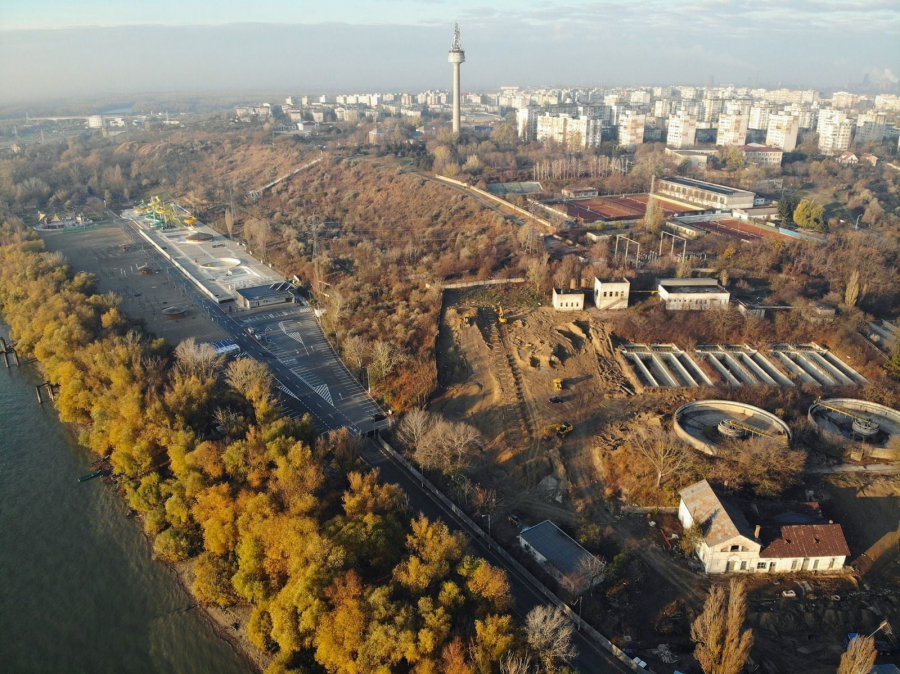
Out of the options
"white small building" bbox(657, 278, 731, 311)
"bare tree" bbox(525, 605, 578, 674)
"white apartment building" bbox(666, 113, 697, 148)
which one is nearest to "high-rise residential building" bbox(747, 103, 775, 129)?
"white apartment building" bbox(666, 113, 697, 148)

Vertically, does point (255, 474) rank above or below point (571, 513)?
above

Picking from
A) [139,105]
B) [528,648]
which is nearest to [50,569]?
[528,648]

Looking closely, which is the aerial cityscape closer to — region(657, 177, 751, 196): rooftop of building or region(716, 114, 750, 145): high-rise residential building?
region(657, 177, 751, 196): rooftop of building

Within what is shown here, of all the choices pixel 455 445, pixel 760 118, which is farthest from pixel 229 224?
pixel 760 118

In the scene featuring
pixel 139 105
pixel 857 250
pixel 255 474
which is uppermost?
pixel 139 105

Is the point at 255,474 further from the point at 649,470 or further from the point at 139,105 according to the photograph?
the point at 139,105

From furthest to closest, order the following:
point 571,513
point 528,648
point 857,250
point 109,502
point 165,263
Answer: point 165,263 → point 857,250 → point 109,502 → point 571,513 → point 528,648

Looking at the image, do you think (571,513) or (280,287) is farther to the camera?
(280,287)

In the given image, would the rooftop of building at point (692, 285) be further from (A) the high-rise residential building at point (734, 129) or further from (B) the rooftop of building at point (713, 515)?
(A) the high-rise residential building at point (734, 129)
